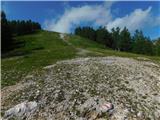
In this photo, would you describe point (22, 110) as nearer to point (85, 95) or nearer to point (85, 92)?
point (85, 95)

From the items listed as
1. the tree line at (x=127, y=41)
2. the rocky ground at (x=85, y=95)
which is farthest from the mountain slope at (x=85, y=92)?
the tree line at (x=127, y=41)

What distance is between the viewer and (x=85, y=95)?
826 inches

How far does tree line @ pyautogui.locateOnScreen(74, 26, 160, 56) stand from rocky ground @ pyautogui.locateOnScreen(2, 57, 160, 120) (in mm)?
87805

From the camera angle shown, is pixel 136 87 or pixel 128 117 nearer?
pixel 128 117

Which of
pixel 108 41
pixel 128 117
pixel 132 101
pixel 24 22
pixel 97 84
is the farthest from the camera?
pixel 24 22

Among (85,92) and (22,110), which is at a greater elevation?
(85,92)

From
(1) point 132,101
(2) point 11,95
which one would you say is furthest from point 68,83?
(1) point 132,101

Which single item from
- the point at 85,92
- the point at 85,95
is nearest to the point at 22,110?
the point at 85,95

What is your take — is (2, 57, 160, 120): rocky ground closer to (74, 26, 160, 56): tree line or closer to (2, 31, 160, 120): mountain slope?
(2, 31, 160, 120): mountain slope

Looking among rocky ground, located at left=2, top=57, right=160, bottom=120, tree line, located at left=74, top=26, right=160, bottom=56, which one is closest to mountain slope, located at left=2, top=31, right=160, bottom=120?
rocky ground, located at left=2, top=57, right=160, bottom=120

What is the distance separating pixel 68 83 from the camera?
24.0m

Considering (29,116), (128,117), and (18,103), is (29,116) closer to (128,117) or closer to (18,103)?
(18,103)

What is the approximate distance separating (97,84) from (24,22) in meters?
149

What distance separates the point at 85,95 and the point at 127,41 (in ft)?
365
